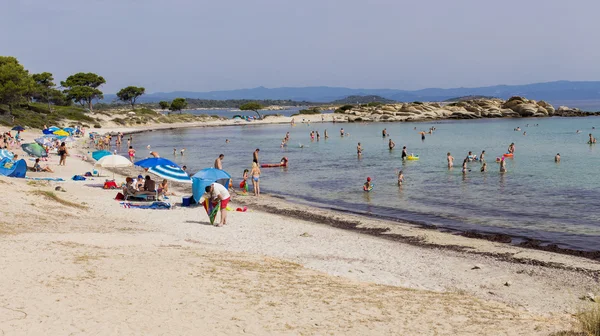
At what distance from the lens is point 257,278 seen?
30.2 feet

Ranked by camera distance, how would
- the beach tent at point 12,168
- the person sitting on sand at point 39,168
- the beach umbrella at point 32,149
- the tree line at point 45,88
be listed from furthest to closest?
1. the tree line at point 45,88
2. the beach umbrella at point 32,149
3. the person sitting on sand at point 39,168
4. the beach tent at point 12,168

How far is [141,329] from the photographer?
6.54 m

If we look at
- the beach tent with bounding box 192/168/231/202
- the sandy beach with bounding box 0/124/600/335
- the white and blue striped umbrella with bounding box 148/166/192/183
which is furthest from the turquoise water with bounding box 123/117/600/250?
the white and blue striped umbrella with bounding box 148/166/192/183

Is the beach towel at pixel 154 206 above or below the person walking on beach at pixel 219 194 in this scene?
below

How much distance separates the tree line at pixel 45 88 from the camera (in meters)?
62.3

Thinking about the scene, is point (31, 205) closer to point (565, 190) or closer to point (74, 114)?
point (565, 190)

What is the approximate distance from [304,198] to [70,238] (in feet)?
43.8

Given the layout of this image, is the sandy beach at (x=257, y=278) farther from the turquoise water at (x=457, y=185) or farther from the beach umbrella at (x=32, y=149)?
the beach umbrella at (x=32, y=149)

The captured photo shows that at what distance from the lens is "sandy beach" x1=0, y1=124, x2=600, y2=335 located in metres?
7.04

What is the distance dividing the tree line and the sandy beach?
53.8 metres

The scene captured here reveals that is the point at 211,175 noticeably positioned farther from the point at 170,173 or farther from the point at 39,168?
the point at 39,168

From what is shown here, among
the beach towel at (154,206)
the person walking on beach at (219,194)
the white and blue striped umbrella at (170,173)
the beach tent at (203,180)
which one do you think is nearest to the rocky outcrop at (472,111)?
the white and blue striped umbrella at (170,173)

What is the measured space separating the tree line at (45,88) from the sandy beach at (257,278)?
53.8 metres

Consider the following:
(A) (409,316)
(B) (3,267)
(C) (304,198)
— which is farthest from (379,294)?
(C) (304,198)
